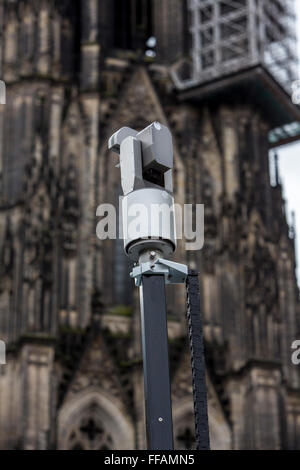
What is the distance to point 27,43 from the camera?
3139cm

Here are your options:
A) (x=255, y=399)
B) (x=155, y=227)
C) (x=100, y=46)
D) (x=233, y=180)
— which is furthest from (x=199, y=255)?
(x=155, y=227)

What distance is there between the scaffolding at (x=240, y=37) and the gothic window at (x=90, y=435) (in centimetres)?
1057

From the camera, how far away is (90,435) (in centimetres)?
2791

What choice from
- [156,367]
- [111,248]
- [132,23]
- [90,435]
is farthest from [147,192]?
[132,23]

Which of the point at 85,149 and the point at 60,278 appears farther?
the point at 85,149

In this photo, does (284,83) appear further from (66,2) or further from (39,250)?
(39,250)

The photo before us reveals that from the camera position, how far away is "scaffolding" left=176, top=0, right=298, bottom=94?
34125 millimetres

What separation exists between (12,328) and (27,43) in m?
8.43

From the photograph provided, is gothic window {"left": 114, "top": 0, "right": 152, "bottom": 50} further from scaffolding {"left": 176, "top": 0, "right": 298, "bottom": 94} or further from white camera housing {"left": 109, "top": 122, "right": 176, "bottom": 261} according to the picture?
white camera housing {"left": 109, "top": 122, "right": 176, "bottom": 261}

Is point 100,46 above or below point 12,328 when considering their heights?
above

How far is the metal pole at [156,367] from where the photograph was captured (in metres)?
7.85

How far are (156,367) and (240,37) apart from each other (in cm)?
2757
